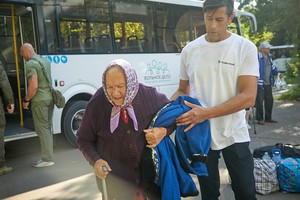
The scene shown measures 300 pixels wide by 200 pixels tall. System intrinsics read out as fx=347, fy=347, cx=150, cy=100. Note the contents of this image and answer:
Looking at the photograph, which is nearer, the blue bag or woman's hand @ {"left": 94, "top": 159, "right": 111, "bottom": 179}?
woman's hand @ {"left": 94, "top": 159, "right": 111, "bottom": 179}

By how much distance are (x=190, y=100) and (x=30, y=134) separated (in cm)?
517

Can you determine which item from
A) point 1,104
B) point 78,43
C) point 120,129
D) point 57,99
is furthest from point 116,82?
point 78,43

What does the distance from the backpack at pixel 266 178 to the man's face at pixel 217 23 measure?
2.33 metres

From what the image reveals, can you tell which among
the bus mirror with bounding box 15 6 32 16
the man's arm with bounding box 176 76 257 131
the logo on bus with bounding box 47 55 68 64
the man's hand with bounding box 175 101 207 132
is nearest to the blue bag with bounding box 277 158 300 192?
the man's arm with bounding box 176 76 257 131

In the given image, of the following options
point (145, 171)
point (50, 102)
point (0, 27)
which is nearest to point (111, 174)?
point (145, 171)

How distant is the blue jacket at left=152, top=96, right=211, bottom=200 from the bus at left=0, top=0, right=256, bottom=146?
5.05 meters

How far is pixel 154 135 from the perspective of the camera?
6.78 ft

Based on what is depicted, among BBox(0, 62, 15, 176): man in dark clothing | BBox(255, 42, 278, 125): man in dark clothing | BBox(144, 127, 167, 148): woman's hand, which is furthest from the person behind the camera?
BBox(255, 42, 278, 125): man in dark clothing

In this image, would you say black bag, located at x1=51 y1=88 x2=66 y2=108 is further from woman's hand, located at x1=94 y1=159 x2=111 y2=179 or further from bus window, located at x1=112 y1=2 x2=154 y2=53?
woman's hand, located at x1=94 y1=159 x2=111 y2=179

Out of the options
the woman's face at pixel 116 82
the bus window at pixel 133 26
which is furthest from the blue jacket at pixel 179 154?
the bus window at pixel 133 26

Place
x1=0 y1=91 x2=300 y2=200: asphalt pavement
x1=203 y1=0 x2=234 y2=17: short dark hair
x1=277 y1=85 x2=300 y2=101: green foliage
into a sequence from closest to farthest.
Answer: x1=203 y1=0 x2=234 y2=17: short dark hair
x1=0 y1=91 x2=300 y2=200: asphalt pavement
x1=277 y1=85 x2=300 y2=101: green foliage

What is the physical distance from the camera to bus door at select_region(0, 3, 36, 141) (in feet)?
22.4

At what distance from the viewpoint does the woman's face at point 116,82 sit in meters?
2.09

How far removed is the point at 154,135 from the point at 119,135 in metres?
0.24
